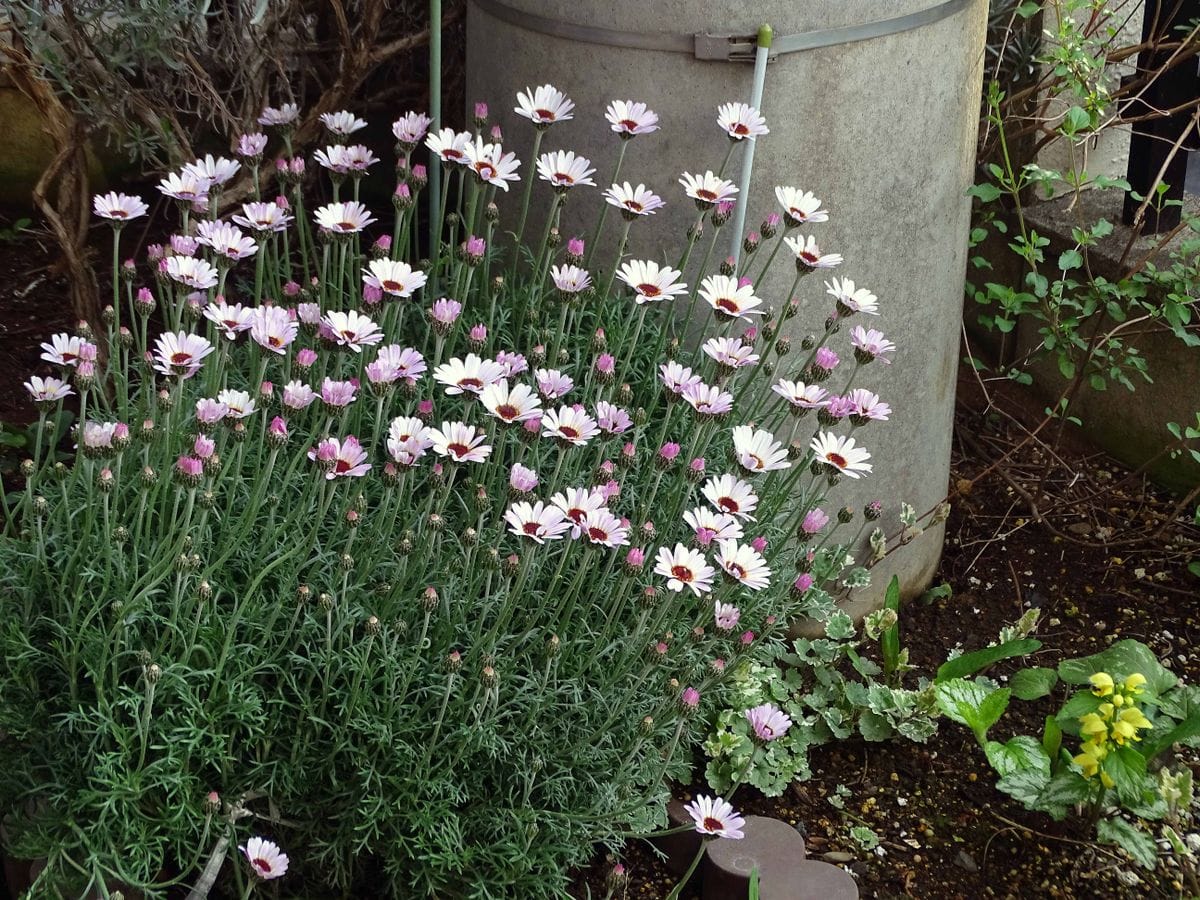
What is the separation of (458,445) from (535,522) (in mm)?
170

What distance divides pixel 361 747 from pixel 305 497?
0.39 m

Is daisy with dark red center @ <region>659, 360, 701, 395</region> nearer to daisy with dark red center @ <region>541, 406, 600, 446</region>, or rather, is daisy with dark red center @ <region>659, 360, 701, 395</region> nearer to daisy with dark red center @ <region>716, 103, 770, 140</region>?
daisy with dark red center @ <region>541, 406, 600, 446</region>

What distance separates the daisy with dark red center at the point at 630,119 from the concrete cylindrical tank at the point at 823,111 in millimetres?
152

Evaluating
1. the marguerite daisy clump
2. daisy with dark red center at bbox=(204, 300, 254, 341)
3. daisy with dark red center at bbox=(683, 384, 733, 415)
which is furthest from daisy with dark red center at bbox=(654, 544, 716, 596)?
daisy with dark red center at bbox=(204, 300, 254, 341)

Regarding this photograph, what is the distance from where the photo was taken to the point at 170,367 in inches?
78.9

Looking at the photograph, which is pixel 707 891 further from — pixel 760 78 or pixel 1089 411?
pixel 1089 411

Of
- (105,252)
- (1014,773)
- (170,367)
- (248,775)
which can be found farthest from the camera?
(105,252)

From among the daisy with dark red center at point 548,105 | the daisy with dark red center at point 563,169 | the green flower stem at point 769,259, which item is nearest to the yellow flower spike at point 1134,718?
the green flower stem at point 769,259

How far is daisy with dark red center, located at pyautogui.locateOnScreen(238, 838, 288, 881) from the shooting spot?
1939 millimetres

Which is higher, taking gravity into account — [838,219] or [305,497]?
[838,219]

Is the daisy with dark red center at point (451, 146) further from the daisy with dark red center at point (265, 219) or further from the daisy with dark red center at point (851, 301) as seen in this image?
the daisy with dark red center at point (851, 301)

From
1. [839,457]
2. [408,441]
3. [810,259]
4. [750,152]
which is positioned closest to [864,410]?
[839,457]

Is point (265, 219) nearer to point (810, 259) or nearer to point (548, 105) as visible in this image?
point (548, 105)

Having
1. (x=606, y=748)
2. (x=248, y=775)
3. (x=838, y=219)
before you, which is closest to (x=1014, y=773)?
(x=606, y=748)
